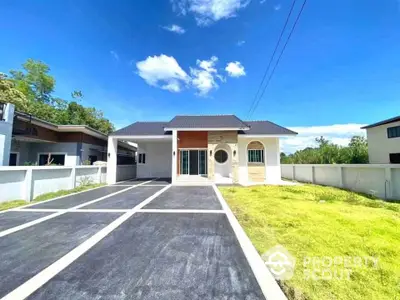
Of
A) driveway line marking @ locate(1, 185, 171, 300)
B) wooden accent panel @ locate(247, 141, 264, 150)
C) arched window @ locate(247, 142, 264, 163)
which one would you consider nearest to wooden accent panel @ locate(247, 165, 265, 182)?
arched window @ locate(247, 142, 264, 163)

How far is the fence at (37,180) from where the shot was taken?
298 inches

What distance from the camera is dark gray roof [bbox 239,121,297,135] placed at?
16047 millimetres

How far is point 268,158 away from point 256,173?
160cm

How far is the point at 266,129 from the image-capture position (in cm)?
1689

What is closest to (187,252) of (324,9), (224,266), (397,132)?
(224,266)

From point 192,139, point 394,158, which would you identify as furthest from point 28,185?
point 394,158

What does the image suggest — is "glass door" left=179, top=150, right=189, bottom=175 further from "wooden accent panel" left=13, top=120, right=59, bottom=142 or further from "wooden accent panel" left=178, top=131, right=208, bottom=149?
"wooden accent panel" left=13, top=120, right=59, bottom=142

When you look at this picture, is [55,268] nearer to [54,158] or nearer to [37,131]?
[37,131]

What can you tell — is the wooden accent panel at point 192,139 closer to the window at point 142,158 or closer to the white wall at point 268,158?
the white wall at point 268,158

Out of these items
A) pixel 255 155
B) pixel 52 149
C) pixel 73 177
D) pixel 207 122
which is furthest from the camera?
pixel 255 155

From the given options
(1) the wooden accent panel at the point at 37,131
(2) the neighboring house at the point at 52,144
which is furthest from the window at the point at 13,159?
(1) the wooden accent panel at the point at 37,131

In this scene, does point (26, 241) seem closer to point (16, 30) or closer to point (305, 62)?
point (305, 62)

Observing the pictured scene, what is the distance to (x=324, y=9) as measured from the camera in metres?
7.72

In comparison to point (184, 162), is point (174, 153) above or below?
above
